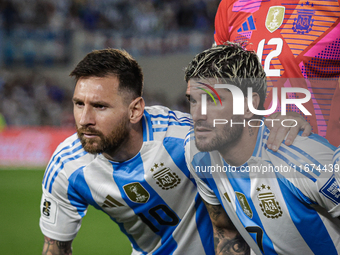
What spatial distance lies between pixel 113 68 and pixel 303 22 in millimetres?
1306

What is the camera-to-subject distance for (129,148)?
8.25 feet

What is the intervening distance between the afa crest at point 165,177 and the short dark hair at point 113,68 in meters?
0.51

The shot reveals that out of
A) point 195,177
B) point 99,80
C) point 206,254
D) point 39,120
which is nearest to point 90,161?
point 99,80

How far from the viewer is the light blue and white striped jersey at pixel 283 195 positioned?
178 cm

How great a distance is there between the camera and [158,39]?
1315 centimetres

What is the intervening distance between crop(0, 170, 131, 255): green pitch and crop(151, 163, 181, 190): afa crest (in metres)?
2.32

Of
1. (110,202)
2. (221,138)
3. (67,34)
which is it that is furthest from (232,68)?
(67,34)

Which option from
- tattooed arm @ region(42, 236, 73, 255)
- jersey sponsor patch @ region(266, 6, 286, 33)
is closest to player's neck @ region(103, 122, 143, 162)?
tattooed arm @ region(42, 236, 73, 255)

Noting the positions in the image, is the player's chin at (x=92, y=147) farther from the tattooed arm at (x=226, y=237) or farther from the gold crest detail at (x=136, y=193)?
the tattooed arm at (x=226, y=237)

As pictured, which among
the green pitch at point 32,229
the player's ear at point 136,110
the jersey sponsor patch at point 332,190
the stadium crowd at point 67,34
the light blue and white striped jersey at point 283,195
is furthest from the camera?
the stadium crowd at point 67,34

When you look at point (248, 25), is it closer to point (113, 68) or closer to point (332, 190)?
point (113, 68)

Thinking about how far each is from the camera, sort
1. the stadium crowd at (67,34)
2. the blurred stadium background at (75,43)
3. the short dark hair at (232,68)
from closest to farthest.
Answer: the short dark hair at (232,68) < the blurred stadium background at (75,43) < the stadium crowd at (67,34)

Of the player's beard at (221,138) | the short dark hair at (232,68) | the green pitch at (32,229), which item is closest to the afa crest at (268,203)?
the player's beard at (221,138)

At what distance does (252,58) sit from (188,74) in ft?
1.17
